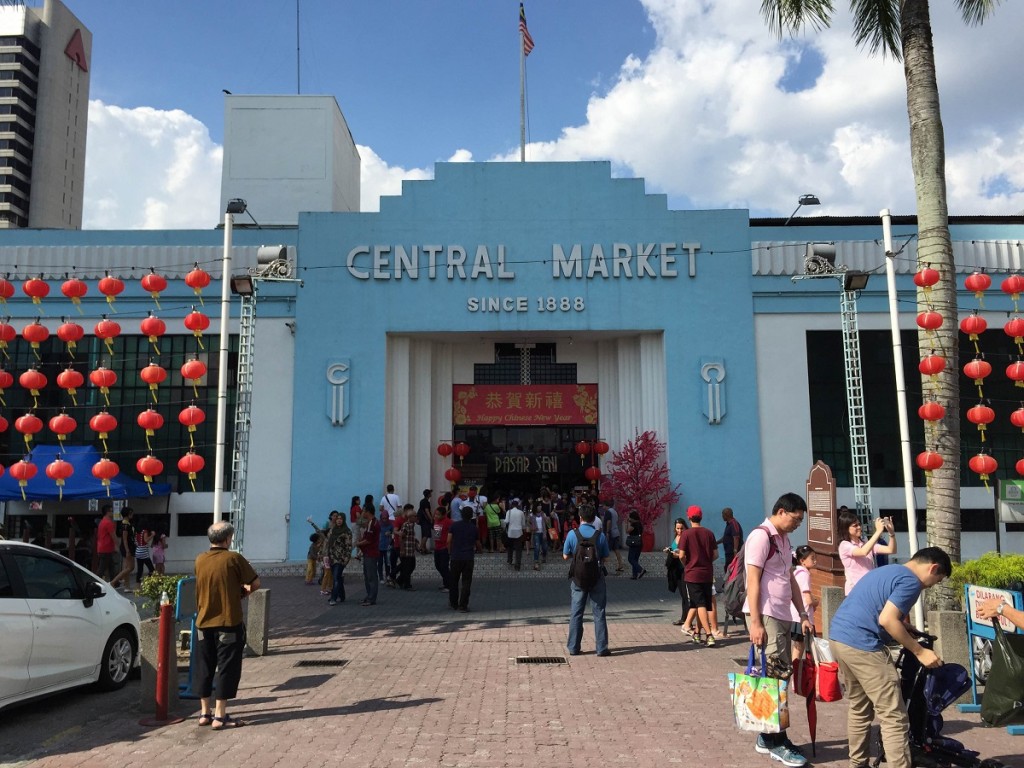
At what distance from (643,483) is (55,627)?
14.1 m

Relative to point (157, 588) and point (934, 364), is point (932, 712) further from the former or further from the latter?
point (157, 588)

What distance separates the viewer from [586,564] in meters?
9.28

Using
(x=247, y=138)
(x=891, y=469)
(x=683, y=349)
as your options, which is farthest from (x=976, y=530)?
(x=247, y=138)

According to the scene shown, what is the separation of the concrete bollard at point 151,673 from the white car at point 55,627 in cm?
62

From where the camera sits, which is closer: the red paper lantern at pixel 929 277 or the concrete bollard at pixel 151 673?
the concrete bollard at pixel 151 673

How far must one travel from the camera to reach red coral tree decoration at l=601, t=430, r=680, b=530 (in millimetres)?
19031

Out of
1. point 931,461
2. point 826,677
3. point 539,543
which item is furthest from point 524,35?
point 826,677

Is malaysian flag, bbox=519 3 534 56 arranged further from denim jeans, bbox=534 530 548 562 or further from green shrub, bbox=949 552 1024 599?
green shrub, bbox=949 552 1024 599

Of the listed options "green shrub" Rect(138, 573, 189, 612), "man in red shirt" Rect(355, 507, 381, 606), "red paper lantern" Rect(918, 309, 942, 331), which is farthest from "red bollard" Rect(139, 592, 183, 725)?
"red paper lantern" Rect(918, 309, 942, 331)

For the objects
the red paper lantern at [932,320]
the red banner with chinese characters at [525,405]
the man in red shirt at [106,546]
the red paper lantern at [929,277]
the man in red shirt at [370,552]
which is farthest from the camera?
the red banner with chinese characters at [525,405]

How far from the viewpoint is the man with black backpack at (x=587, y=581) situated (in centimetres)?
926

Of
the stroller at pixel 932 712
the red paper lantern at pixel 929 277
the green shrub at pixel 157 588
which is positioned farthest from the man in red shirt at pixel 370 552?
the red paper lantern at pixel 929 277

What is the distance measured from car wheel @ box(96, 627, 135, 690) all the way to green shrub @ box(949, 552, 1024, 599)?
9018 millimetres

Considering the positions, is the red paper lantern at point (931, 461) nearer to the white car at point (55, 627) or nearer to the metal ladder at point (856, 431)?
the metal ladder at point (856, 431)
